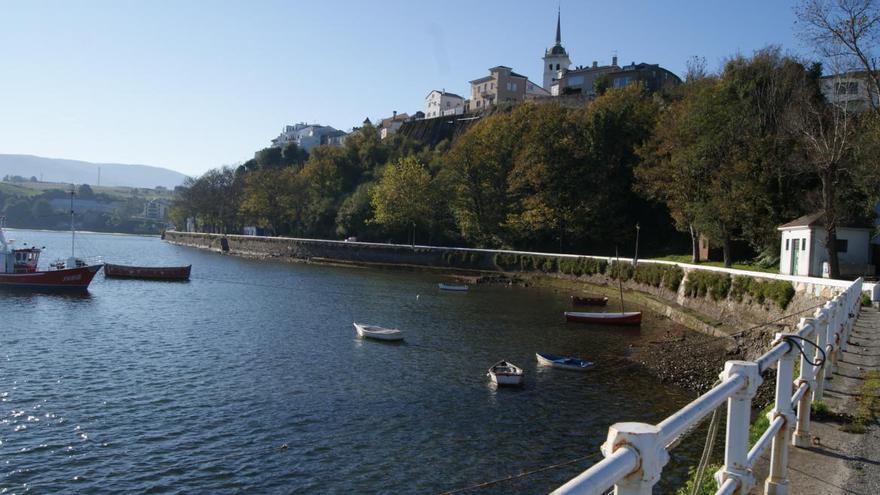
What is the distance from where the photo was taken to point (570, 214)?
2958 inches

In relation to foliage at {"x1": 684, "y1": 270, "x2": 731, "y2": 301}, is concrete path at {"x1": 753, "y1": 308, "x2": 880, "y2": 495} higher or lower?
lower

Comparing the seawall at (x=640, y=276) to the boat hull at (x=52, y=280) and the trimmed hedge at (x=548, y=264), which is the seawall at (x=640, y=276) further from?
the boat hull at (x=52, y=280)

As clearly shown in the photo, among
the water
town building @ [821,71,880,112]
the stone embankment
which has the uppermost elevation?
town building @ [821,71,880,112]

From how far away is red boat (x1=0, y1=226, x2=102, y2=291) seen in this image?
55250mm

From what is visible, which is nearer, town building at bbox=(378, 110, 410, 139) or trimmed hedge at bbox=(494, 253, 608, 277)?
trimmed hedge at bbox=(494, 253, 608, 277)

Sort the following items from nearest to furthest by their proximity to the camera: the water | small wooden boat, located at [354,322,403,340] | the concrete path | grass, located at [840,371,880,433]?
the concrete path < grass, located at [840,371,880,433] < the water < small wooden boat, located at [354,322,403,340]

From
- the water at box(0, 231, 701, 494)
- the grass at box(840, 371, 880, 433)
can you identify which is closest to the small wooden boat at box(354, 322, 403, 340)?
the water at box(0, 231, 701, 494)

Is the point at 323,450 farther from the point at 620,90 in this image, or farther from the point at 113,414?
the point at 620,90

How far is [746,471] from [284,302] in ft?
163

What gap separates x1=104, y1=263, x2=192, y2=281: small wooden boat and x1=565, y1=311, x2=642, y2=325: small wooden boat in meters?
46.0

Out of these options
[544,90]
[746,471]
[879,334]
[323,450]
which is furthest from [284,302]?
[544,90]

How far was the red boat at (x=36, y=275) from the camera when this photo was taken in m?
55.2

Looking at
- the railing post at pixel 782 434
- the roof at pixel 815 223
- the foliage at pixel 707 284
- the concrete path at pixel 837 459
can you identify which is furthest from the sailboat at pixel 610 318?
the railing post at pixel 782 434

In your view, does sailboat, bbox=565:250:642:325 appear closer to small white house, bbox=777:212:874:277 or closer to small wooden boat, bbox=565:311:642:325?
small wooden boat, bbox=565:311:642:325
